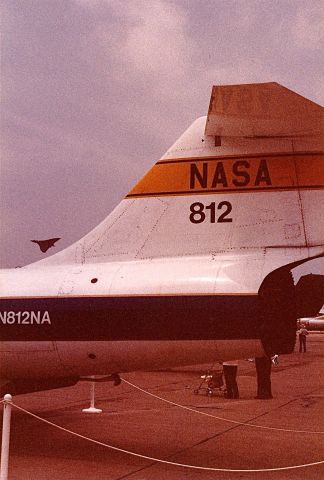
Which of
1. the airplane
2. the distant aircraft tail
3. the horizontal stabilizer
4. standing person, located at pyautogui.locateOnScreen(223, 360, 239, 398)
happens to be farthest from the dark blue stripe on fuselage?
standing person, located at pyautogui.locateOnScreen(223, 360, 239, 398)

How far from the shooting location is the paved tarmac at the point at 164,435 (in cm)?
633

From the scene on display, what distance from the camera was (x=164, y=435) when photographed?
8.27 m

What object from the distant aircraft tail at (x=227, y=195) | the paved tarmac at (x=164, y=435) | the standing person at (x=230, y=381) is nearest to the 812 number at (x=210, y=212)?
the distant aircraft tail at (x=227, y=195)

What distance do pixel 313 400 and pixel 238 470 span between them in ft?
22.6

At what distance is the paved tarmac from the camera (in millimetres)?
6328

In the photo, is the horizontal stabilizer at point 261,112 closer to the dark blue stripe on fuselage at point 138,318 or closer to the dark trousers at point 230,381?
the dark blue stripe on fuselage at point 138,318

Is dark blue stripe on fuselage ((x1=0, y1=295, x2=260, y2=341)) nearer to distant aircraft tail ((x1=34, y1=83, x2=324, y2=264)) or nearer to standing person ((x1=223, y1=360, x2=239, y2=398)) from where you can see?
distant aircraft tail ((x1=34, y1=83, x2=324, y2=264))

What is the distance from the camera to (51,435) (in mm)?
8352

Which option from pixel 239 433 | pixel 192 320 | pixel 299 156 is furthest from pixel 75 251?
pixel 239 433

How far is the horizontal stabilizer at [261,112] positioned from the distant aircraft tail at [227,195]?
1 centimetres

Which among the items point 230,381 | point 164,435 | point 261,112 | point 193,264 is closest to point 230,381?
point 230,381

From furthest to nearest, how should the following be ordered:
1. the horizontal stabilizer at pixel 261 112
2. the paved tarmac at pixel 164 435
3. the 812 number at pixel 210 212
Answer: the 812 number at pixel 210 212 < the paved tarmac at pixel 164 435 < the horizontal stabilizer at pixel 261 112

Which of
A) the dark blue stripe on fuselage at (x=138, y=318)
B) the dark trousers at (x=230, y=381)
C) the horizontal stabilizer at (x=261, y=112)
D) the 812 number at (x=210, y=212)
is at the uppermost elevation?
the horizontal stabilizer at (x=261, y=112)

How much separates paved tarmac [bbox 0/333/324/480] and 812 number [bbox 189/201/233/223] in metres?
2.78
